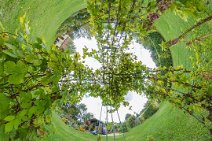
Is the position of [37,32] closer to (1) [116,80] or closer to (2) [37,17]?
(2) [37,17]

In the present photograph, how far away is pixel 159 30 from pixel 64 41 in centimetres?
241

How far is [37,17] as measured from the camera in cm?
539

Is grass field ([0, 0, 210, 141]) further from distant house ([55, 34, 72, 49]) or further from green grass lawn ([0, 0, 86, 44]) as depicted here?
distant house ([55, 34, 72, 49])

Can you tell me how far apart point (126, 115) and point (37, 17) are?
3.24 meters

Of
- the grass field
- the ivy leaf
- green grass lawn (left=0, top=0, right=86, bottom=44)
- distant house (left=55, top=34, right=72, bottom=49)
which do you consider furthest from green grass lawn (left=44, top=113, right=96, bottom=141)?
the ivy leaf

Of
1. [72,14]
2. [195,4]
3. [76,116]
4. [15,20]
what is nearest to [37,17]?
[15,20]

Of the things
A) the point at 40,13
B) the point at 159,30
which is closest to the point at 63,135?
the point at 40,13

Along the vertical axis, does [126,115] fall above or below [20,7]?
below

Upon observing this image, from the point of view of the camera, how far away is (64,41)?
23.6ft

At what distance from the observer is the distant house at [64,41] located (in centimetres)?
715

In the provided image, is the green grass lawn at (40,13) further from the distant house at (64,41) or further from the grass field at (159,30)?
the distant house at (64,41)

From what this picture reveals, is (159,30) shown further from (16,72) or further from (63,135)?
(16,72)

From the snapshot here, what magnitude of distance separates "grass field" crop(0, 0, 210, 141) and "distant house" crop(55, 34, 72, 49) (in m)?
0.43

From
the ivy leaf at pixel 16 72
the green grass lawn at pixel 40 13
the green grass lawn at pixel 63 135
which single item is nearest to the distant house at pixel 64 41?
the green grass lawn at pixel 40 13
